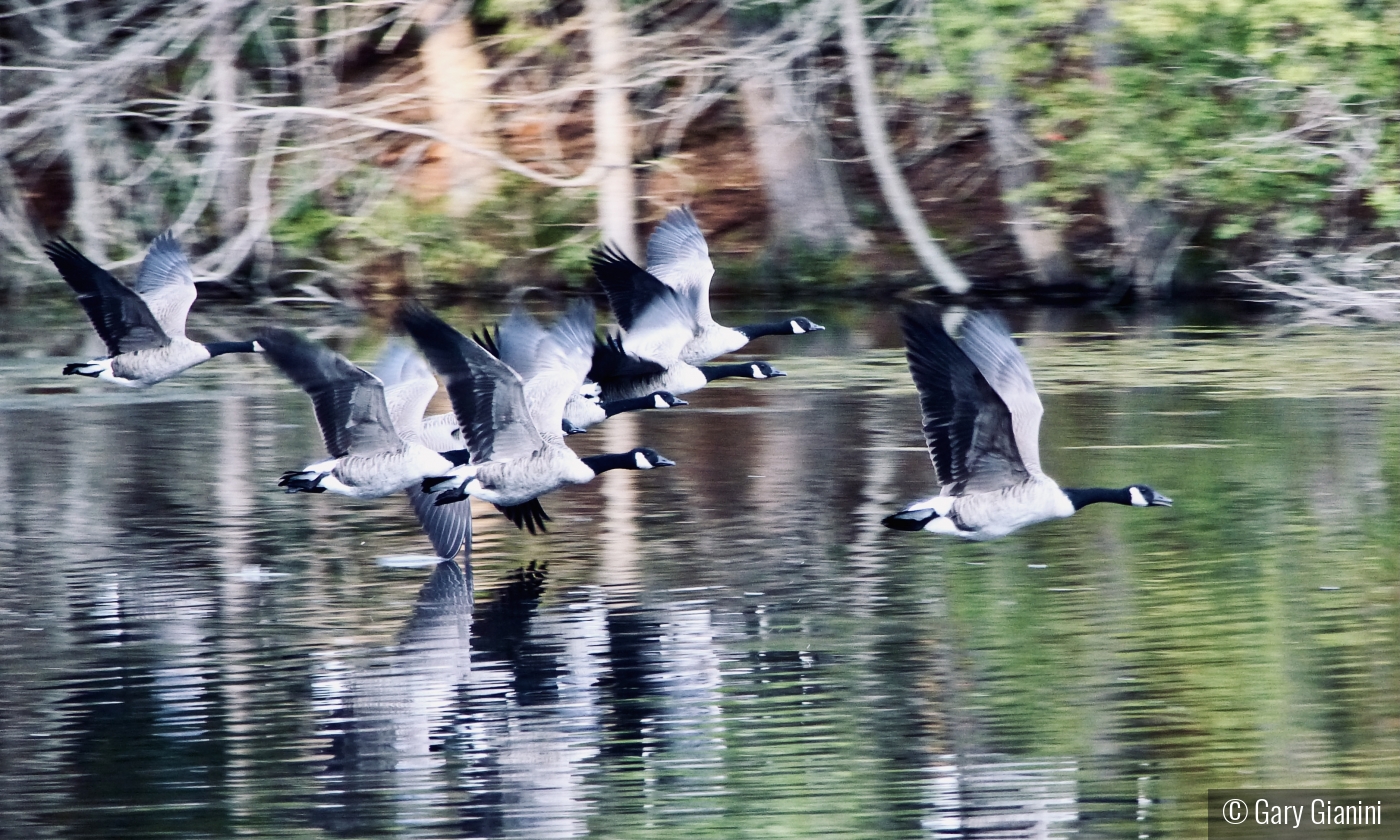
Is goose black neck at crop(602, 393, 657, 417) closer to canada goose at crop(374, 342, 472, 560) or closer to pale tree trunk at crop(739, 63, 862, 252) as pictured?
canada goose at crop(374, 342, 472, 560)

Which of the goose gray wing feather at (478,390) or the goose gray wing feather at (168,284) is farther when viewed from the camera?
the goose gray wing feather at (168,284)

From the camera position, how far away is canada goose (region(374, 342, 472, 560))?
11.8 m

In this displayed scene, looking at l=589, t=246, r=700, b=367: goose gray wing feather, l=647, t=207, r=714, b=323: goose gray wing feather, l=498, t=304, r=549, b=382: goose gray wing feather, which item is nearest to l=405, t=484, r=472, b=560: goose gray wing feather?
l=498, t=304, r=549, b=382: goose gray wing feather

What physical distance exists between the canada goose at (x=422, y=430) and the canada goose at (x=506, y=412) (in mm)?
739

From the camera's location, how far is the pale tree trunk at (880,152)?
77.4 ft

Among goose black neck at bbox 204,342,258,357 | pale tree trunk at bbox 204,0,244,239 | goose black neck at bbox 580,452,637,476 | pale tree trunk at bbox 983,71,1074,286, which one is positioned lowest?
goose black neck at bbox 580,452,637,476

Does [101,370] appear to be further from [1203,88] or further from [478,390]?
[1203,88]

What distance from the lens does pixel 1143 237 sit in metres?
24.0

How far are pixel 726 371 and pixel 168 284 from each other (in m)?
3.97

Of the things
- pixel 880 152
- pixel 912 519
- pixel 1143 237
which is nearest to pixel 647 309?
pixel 912 519

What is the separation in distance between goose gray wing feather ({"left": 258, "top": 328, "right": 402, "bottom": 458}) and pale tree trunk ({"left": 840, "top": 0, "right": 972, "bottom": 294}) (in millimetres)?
13584

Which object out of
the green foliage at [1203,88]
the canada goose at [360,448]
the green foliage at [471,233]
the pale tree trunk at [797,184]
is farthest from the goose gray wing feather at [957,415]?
the pale tree trunk at [797,184]

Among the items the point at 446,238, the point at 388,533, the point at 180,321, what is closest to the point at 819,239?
the point at 446,238

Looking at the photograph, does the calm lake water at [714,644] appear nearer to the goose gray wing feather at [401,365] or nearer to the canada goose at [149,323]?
the canada goose at [149,323]
